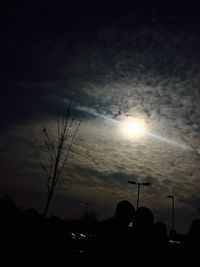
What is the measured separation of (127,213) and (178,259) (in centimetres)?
97

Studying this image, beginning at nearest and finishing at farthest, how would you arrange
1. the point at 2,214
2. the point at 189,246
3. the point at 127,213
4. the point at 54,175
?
the point at 189,246
the point at 127,213
the point at 2,214
the point at 54,175

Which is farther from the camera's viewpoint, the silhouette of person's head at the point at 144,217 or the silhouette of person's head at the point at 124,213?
the silhouette of person's head at the point at 124,213

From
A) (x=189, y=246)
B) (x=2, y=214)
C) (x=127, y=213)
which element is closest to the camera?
(x=189, y=246)

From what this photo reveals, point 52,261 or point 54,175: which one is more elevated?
point 54,175

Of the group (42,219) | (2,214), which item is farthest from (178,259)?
(2,214)

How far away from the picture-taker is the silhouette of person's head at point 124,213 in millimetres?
4898

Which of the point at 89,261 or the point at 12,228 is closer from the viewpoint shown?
the point at 89,261

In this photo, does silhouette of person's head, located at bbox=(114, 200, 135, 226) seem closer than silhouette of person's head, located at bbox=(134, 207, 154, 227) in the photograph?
No

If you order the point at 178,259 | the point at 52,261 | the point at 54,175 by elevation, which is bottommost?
the point at 52,261

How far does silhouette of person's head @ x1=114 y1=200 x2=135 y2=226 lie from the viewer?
4898 mm

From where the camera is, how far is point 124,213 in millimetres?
4918

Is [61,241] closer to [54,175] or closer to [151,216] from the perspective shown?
[151,216]

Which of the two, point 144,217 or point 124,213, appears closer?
point 144,217

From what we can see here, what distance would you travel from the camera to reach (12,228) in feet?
17.2
